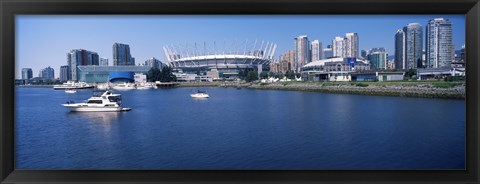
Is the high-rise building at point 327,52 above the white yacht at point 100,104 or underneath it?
above

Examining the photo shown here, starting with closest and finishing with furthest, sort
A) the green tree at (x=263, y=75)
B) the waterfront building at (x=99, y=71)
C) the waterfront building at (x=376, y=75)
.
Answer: the waterfront building at (x=99, y=71)
the waterfront building at (x=376, y=75)
the green tree at (x=263, y=75)

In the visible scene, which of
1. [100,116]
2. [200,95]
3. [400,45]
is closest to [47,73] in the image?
[400,45]

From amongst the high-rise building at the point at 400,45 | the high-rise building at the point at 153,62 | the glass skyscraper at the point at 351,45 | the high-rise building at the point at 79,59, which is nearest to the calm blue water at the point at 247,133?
the high-rise building at the point at 79,59

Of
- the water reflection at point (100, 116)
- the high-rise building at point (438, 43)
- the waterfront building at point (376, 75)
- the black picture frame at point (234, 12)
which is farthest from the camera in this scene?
the water reflection at point (100, 116)

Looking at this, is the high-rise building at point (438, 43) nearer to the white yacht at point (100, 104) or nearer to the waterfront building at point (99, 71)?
the waterfront building at point (99, 71)

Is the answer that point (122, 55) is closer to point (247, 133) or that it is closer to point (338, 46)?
point (338, 46)
